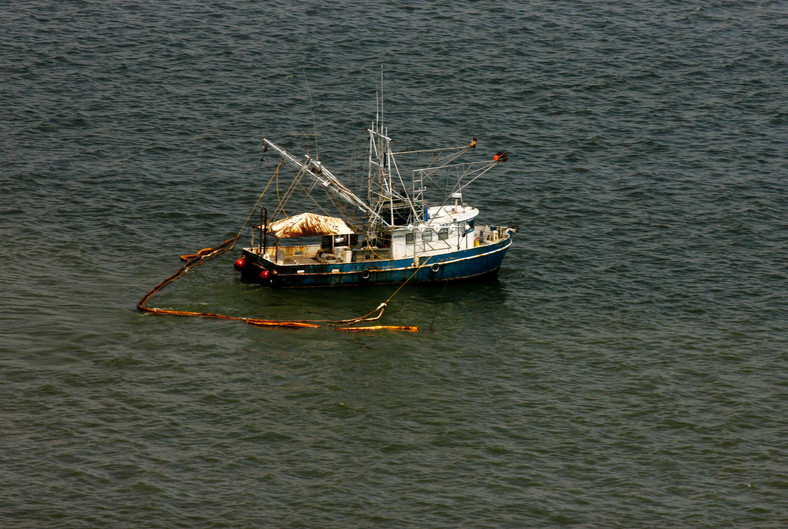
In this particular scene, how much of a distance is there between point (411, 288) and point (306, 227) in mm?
8118

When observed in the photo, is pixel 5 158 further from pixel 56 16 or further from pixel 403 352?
pixel 403 352

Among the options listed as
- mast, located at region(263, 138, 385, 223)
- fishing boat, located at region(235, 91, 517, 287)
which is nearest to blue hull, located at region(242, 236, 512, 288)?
fishing boat, located at region(235, 91, 517, 287)

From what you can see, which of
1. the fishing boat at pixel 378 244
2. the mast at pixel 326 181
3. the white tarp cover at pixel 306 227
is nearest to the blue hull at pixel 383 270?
the fishing boat at pixel 378 244

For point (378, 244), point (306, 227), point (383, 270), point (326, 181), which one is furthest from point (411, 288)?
point (326, 181)

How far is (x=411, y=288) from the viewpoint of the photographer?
67.4 meters

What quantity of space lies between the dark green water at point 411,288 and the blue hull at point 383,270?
1330 millimetres

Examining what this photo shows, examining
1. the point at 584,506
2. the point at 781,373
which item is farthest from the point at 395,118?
the point at 584,506

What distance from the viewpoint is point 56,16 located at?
360 feet

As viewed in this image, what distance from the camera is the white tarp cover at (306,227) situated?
66000mm

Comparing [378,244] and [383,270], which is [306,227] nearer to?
[378,244]

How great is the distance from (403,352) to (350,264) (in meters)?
9.68

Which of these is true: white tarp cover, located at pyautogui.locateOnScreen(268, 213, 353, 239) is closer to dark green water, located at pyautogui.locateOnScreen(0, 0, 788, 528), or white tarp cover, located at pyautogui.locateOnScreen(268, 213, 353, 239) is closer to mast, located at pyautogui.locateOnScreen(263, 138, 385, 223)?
mast, located at pyautogui.locateOnScreen(263, 138, 385, 223)

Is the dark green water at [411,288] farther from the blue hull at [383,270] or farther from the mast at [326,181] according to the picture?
the mast at [326,181]

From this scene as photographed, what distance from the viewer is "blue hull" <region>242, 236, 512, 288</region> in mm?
65688
